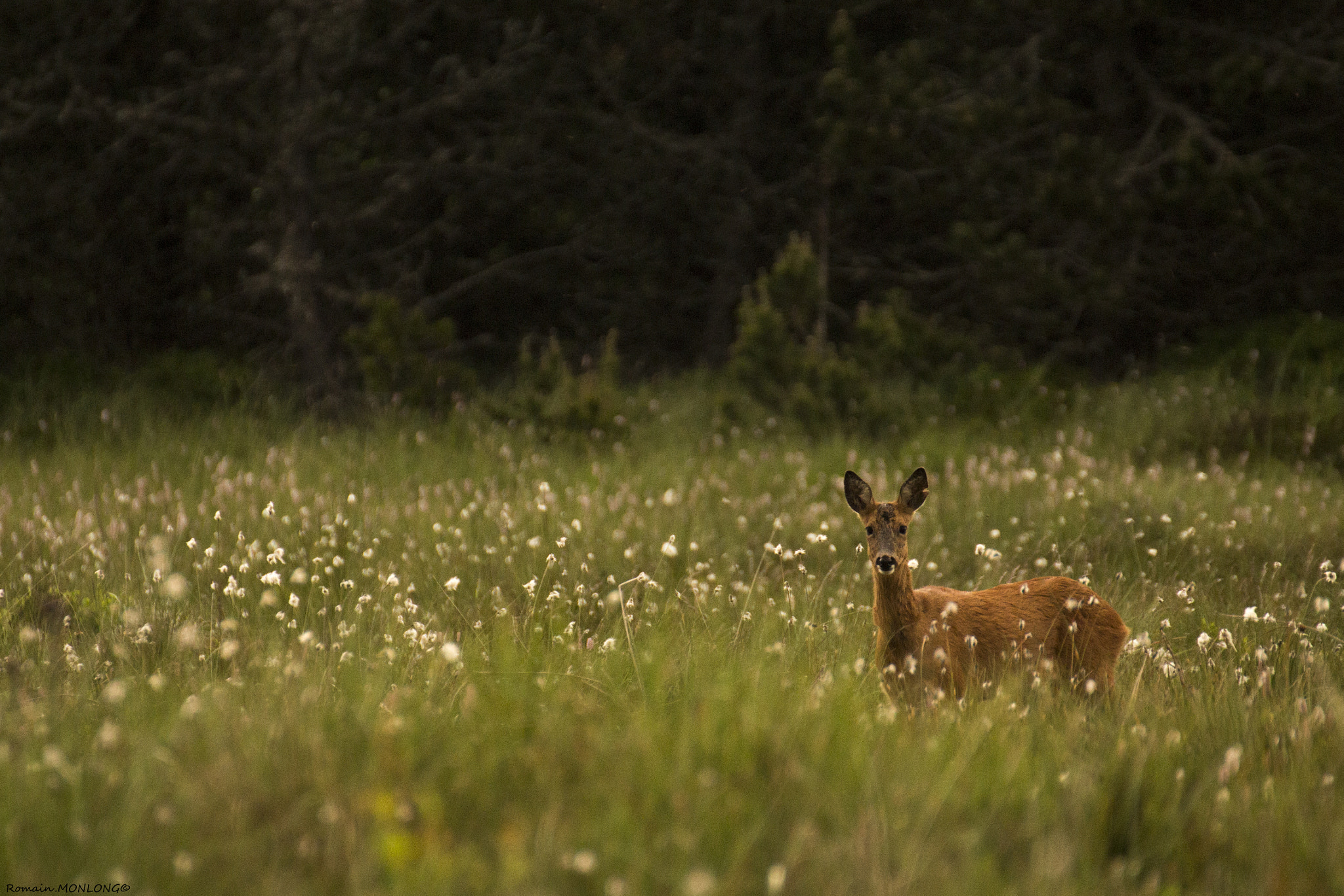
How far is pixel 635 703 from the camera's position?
12.0 ft

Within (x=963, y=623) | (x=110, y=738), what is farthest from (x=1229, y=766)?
(x=110, y=738)

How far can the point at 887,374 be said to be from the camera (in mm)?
13727

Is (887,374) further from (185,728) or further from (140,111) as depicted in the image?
(185,728)

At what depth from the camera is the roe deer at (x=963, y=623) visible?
4095 mm

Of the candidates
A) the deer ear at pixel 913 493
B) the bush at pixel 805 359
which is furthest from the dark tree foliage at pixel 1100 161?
the deer ear at pixel 913 493

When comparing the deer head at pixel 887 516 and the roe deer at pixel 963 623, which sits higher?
the deer head at pixel 887 516

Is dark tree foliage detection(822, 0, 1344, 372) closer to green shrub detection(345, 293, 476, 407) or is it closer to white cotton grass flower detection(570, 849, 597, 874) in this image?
green shrub detection(345, 293, 476, 407)

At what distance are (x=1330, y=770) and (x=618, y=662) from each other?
87.1 inches

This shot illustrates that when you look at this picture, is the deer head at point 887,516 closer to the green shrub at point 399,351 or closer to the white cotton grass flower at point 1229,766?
Result: the white cotton grass flower at point 1229,766

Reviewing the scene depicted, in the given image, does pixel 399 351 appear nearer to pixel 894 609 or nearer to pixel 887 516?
pixel 887 516

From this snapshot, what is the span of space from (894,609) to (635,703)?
1072mm

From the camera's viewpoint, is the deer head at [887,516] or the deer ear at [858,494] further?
the deer ear at [858,494]

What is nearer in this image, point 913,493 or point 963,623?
point 963,623

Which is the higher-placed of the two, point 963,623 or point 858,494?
point 858,494
